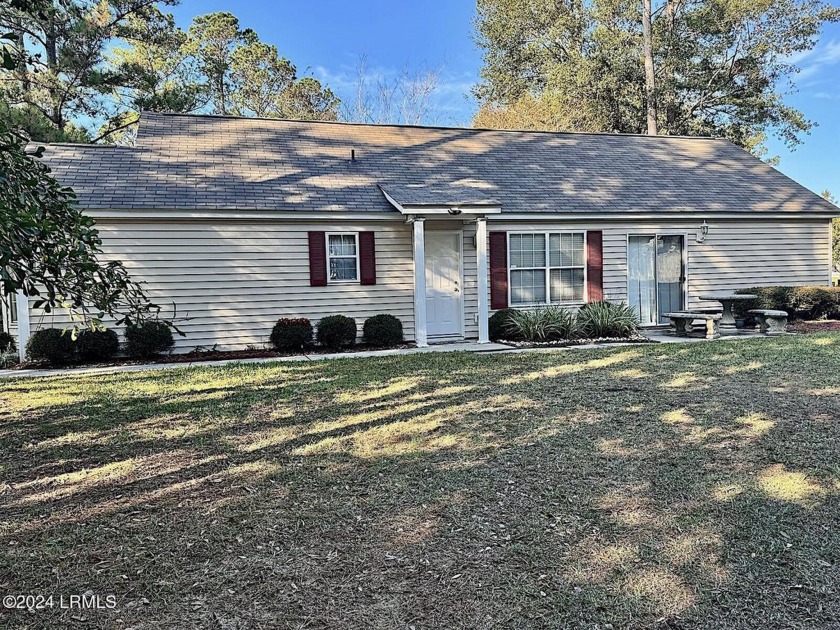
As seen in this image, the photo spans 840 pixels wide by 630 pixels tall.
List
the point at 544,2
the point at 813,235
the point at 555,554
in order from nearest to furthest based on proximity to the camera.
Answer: the point at 555,554 → the point at 813,235 → the point at 544,2

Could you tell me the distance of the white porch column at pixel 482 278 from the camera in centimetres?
1054

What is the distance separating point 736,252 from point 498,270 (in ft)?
18.6

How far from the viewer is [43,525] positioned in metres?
3.19

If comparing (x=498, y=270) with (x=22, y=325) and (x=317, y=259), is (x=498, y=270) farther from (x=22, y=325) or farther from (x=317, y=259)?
(x=22, y=325)

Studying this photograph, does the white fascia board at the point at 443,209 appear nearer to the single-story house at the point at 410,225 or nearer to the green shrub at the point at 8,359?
the single-story house at the point at 410,225

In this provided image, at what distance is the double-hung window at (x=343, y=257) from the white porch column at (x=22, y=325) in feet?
16.0

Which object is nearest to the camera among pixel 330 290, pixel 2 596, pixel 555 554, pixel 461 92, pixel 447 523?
pixel 2 596

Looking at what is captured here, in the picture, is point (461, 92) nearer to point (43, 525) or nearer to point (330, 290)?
point (330, 290)

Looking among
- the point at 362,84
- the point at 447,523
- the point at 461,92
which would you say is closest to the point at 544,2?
the point at 461,92

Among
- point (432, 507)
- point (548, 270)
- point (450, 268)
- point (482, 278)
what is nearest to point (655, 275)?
point (548, 270)

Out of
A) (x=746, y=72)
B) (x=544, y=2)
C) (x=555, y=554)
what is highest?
(x=544, y=2)

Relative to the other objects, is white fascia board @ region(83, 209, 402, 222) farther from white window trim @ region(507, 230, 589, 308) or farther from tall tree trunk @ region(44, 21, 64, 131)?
tall tree trunk @ region(44, 21, 64, 131)

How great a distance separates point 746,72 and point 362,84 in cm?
1649

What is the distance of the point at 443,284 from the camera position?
1121 cm
